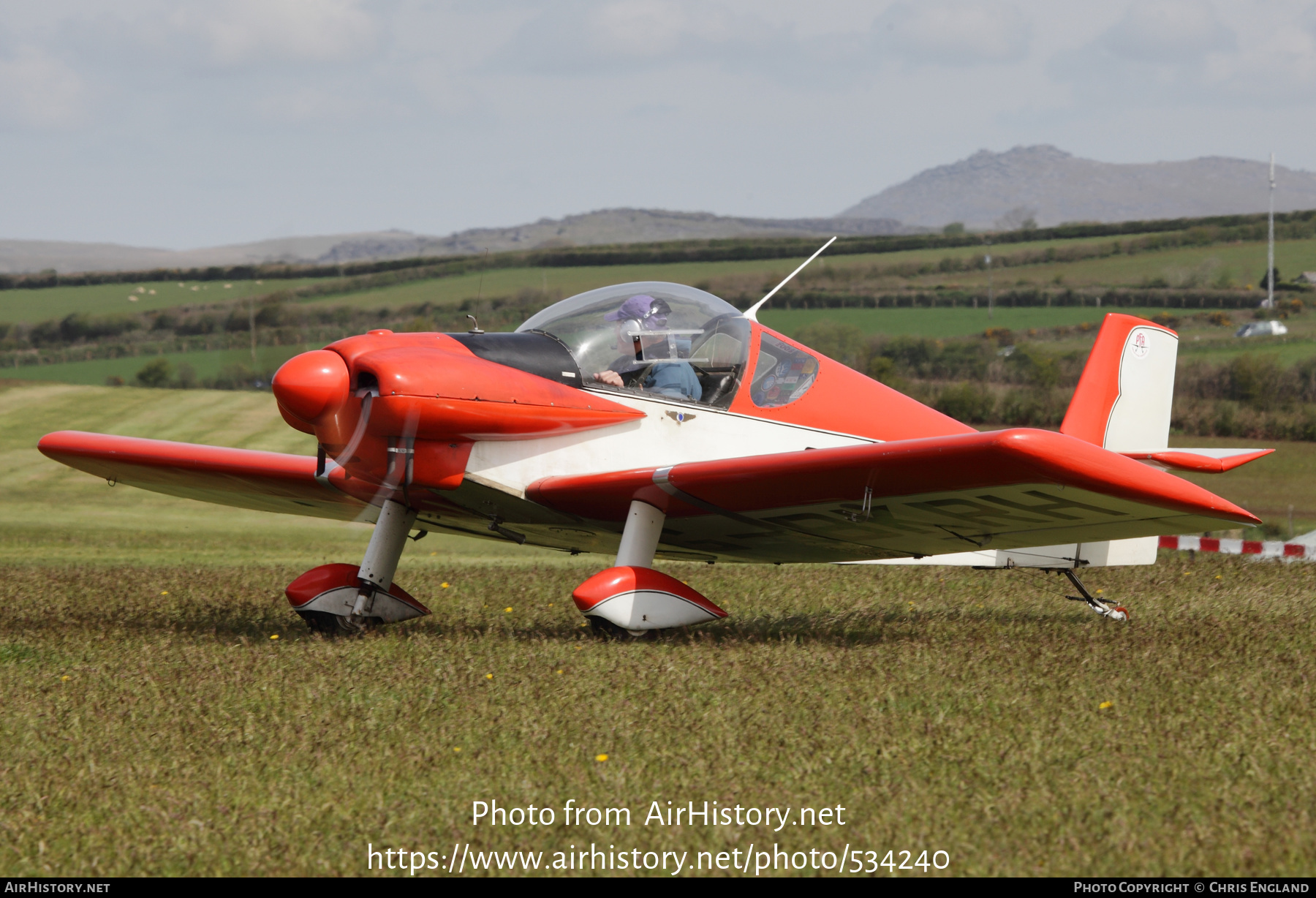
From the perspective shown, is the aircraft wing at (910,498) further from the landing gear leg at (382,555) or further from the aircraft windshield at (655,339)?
the landing gear leg at (382,555)

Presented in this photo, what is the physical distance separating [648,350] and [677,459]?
0.77m

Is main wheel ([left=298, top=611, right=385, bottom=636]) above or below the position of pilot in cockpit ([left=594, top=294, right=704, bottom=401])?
below

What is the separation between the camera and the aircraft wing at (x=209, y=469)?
359 inches

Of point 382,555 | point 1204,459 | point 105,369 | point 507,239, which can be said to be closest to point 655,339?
point 382,555

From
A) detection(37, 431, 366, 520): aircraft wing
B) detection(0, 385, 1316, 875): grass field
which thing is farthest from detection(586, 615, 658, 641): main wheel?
detection(37, 431, 366, 520): aircraft wing

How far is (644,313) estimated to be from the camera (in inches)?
309

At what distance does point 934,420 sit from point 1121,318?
67.8 inches

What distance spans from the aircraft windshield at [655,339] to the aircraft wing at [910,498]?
2.43 feet

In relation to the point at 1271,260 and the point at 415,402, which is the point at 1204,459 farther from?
the point at 1271,260

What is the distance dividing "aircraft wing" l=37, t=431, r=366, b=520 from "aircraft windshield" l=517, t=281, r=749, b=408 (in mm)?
2344

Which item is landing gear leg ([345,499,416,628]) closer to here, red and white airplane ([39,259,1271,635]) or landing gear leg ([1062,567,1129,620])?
red and white airplane ([39,259,1271,635])

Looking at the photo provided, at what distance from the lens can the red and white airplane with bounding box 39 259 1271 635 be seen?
657 cm

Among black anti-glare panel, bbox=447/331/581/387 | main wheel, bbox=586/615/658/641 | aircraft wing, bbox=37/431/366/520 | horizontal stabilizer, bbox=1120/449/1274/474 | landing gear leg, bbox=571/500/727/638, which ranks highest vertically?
black anti-glare panel, bbox=447/331/581/387
